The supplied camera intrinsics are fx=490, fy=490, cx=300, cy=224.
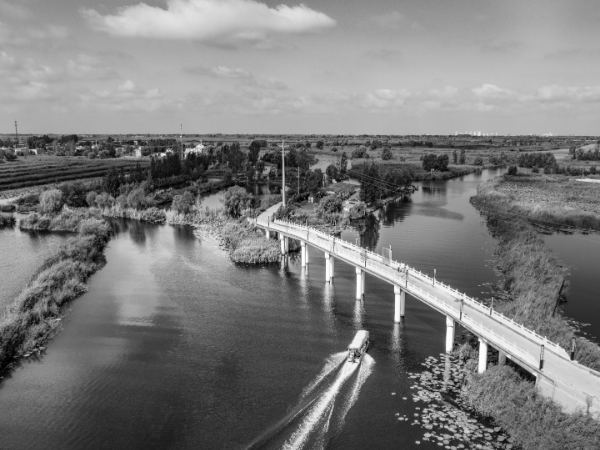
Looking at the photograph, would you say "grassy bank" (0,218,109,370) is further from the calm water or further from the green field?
the green field

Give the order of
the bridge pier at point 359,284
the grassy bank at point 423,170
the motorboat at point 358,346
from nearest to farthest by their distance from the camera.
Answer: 1. the motorboat at point 358,346
2. the bridge pier at point 359,284
3. the grassy bank at point 423,170

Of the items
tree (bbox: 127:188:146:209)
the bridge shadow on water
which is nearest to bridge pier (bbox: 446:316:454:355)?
the bridge shadow on water

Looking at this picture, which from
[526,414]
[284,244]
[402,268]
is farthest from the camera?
[284,244]

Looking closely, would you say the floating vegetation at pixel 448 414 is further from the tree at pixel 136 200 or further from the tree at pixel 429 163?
the tree at pixel 429 163

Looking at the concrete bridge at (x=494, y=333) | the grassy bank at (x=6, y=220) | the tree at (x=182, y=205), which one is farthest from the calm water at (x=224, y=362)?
the grassy bank at (x=6, y=220)

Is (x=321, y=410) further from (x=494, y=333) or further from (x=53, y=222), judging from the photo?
(x=53, y=222)

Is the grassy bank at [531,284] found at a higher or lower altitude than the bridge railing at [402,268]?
lower

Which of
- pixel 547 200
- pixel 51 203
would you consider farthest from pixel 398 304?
pixel 547 200
